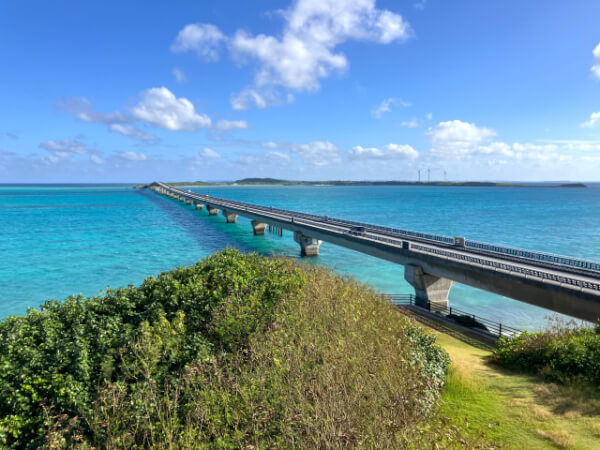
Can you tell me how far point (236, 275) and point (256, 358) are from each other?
15.1 feet

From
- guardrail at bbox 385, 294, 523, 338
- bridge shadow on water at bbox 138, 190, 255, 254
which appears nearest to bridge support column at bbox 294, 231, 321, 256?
bridge shadow on water at bbox 138, 190, 255, 254

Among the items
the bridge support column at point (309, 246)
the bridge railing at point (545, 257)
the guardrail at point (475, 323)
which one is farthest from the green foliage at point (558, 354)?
the bridge support column at point (309, 246)

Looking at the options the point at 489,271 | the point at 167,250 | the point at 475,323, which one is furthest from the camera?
the point at 167,250

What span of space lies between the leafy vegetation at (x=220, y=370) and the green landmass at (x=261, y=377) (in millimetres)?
53

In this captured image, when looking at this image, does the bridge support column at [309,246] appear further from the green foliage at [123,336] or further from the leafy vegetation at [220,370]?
the leafy vegetation at [220,370]

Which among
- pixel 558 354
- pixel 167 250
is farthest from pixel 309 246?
pixel 558 354

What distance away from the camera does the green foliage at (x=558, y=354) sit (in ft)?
49.7

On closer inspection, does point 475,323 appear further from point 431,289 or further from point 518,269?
point 431,289

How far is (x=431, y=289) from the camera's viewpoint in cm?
3791

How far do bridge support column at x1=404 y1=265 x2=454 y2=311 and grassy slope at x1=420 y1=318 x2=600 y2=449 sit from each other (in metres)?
21.1

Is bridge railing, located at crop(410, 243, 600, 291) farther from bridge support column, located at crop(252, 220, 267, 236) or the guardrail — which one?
bridge support column, located at crop(252, 220, 267, 236)

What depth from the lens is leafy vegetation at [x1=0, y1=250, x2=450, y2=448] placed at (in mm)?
8477

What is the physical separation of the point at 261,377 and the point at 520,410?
9.86 meters

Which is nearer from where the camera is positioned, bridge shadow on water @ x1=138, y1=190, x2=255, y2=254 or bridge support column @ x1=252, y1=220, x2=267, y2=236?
bridge shadow on water @ x1=138, y1=190, x2=255, y2=254
